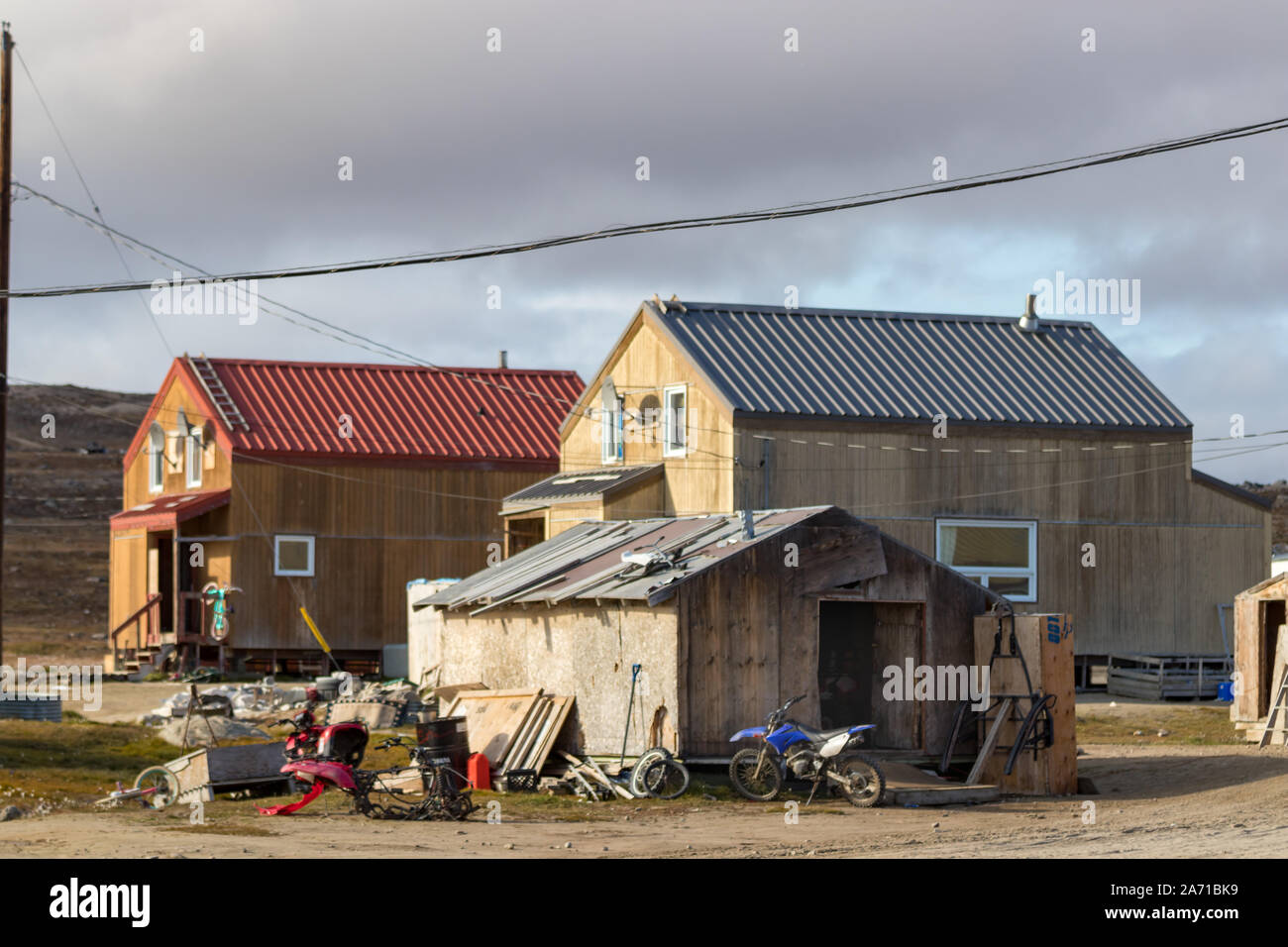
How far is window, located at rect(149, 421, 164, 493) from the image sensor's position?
45469 millimetres

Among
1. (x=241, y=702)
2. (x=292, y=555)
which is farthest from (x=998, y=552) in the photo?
(x=292, y=555)

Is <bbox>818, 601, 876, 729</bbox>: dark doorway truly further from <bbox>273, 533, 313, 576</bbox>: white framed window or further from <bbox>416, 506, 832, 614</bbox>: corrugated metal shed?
<bbox>273, 533, 313, 576</bbox>: white framed window

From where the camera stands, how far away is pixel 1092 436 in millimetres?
35969

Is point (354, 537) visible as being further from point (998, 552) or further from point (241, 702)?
point (998, 552)

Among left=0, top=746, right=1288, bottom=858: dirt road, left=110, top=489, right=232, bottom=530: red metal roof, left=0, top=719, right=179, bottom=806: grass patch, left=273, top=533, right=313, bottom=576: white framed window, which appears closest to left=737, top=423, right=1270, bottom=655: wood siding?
left=0, top=719, right=179, bottom=806: grass patch

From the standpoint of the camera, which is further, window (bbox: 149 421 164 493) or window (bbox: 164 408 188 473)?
window (bbox: 149 421 164 493)

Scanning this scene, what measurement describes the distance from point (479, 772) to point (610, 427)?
16.8 metres

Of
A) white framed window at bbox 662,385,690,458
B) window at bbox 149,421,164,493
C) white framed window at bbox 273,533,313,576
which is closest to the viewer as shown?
white framed window at bbox 662,385,690,458

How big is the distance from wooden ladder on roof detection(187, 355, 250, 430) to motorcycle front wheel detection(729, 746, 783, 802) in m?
23.7

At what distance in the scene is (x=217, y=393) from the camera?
42188 millimetres

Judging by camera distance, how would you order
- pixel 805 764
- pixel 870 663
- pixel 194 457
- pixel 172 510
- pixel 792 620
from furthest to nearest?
pixel 194 457, pixel 172 510, pixel 870 663, pixel 792 620, pixel 805 764

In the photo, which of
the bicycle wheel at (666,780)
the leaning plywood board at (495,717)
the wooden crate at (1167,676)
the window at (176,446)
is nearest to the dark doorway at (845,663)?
the bicycle wheel at (666,780)

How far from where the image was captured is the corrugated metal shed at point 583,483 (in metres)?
35.1

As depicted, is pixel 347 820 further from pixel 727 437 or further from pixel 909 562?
pixel 727 437
